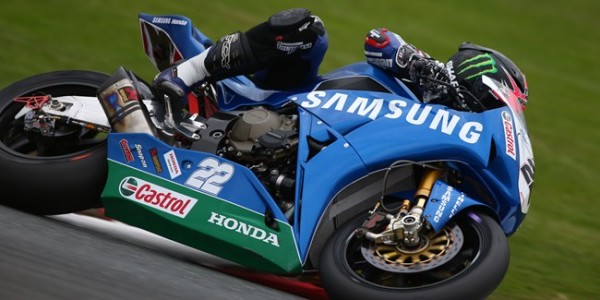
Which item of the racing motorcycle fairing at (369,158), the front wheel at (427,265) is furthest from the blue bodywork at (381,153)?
the front wheel at (427,265)

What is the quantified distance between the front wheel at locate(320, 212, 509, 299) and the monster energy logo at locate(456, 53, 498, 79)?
3.02ft

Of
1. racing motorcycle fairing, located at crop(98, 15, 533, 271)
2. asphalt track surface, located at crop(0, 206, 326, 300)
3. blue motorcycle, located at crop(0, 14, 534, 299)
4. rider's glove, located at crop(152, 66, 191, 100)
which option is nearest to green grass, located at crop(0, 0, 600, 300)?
racing motorcycle fairing, located at crop(98, 15, 533, 271)

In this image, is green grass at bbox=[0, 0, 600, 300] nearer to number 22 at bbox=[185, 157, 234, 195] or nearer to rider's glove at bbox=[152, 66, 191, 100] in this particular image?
number 22 at bbox=[185, 157, 234, 195]

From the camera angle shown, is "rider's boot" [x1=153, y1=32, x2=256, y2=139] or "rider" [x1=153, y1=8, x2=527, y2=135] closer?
A: "rider" [x1=153, y1=8, x2=527, y2=135]

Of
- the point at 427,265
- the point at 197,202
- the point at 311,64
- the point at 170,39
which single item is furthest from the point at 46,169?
the point at 427,265

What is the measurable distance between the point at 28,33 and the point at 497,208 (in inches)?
265

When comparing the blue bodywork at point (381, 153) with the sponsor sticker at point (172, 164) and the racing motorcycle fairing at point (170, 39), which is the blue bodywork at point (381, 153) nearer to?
the sponsor sticker at point (172, 164)

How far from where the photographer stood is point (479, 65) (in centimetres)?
483

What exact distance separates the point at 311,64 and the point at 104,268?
1.81m

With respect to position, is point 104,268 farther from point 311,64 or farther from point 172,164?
point 311,64

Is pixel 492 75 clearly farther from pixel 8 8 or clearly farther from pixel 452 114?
pixel 8 8

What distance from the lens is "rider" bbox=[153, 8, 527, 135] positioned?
473 centimetres

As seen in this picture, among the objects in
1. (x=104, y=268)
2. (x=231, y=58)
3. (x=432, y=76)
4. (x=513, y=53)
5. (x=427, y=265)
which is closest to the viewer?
(x=104, y=268)

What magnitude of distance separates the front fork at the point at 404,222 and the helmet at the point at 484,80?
525 millimetres
